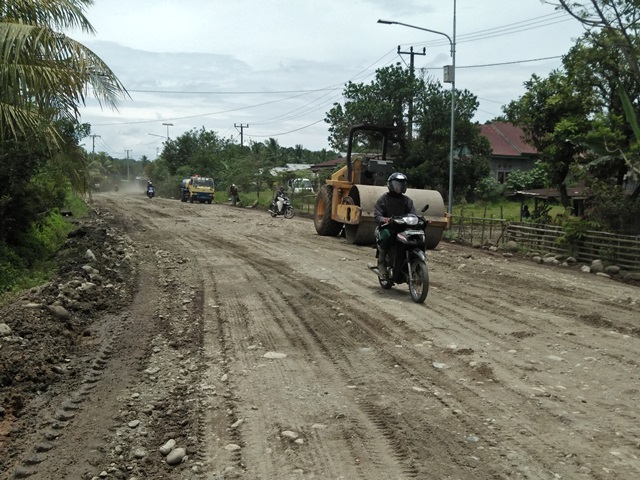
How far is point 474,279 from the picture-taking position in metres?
11.8

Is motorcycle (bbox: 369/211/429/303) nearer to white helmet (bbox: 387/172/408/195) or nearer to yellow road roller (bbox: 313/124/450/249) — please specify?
white helmet (bbox: 387/172/408/195)

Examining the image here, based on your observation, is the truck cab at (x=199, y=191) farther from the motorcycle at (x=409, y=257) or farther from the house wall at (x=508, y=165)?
the motorcycle at (x=409, y=257)

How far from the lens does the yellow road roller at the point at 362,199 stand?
16250 millimetres

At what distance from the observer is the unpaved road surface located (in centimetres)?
421

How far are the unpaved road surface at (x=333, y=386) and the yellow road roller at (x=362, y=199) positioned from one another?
5557mm

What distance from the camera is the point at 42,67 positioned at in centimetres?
958

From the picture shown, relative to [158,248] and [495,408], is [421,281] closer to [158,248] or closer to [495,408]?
[495,408]

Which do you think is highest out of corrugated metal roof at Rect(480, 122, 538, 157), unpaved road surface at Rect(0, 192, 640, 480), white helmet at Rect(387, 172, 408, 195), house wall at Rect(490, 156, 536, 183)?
corrugated metal roof at Rect(480, 122, 538, 157)

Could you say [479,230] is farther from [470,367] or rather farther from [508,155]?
[508,155]

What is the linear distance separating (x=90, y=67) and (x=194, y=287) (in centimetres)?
368

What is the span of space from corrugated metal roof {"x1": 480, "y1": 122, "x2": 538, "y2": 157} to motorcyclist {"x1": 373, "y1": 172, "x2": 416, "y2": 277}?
41.6 metres

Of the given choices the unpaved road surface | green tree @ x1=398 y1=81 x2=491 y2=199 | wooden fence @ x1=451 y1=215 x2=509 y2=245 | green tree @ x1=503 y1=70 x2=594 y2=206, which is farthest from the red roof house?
the unpaved road surface

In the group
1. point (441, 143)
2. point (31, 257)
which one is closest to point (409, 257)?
point (31, 257)

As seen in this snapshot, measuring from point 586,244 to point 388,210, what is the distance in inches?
300
